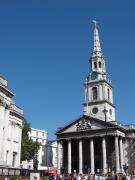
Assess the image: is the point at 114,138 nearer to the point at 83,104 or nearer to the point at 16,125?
the point at 83,104

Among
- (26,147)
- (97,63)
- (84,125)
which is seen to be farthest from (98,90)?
(26,147)

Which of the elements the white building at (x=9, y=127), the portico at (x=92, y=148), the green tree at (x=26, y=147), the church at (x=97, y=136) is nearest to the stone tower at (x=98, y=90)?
the church at (x=97, y=136)

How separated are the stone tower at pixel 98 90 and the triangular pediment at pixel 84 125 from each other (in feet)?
12.7

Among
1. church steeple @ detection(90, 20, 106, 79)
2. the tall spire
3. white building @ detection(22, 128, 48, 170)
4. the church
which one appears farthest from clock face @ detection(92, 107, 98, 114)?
white building @ detection(22, 128, 48, 170)

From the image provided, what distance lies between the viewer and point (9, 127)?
5162 cm

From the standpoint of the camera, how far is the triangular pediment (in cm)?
8006

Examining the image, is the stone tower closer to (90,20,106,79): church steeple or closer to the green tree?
(90,20,106,79): church steeple

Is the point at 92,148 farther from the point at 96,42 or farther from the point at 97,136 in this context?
the point at 96,42

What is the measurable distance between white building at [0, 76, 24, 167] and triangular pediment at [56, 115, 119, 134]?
92.5 ft

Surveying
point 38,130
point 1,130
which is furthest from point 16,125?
point 38,130

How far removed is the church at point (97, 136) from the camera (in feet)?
255

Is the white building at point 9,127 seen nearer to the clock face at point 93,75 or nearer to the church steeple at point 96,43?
the clock face at point 93,75

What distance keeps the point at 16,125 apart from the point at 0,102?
43.3 ft

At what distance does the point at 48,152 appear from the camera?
123 metres
